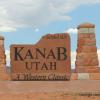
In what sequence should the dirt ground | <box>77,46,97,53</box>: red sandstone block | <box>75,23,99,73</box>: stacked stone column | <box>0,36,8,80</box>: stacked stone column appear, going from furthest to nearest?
Result: <box>0,36,8,80</box>: stacked stone column, <box>77,46,97,53</box>: red sandstone block, <box>75,23,99,73</box>: stacked stone column, the dirt ground

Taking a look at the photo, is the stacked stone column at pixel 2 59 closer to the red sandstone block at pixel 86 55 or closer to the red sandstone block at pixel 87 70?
the red sandstone block at pixel 87 70

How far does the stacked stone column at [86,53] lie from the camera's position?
2380cm

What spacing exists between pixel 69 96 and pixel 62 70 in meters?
2.30

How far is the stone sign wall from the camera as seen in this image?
21344mm

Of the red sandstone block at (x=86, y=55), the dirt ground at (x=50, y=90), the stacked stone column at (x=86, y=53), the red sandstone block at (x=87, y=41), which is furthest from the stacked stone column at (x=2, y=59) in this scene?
the dirt ground at (x=50, y=90)

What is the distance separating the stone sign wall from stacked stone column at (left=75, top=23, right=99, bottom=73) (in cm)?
248

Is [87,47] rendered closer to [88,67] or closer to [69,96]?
[88,67]

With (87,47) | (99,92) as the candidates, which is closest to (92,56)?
(87,47)

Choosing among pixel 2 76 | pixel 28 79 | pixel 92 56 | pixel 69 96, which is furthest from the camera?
pixel 2 76

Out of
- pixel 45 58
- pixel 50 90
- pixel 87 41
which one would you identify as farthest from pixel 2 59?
pixel 50 90

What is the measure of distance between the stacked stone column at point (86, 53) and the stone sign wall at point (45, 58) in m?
2.48

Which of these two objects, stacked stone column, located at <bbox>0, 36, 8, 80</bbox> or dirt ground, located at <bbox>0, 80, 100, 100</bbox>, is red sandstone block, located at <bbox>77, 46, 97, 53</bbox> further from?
stacked stone column, located at <bbox>0, 36, 8, 80</bbox>

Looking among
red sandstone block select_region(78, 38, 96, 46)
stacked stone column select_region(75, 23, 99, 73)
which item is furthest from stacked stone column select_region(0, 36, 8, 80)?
red sandstone block select_region(78, 38, 96, 46)

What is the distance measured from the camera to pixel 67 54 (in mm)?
21547
